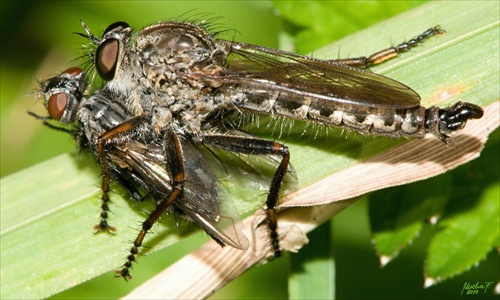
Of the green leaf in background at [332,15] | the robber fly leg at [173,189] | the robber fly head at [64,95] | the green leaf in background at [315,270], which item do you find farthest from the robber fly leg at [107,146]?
the green leaf in background at [332,15]

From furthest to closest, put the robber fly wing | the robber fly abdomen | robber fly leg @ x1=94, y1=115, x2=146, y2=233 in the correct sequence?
robber fly leg @ x1=94, y1=115, x2=146, y2=233
the robber fly wing
the robber fly abdomen

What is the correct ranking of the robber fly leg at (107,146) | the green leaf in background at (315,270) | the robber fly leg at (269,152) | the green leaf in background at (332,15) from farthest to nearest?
the green leaf in background at (332,15) < the green leaf in background at (315,270) < the robber fly leg at (107,146) < the robber fly leg at (269,152)

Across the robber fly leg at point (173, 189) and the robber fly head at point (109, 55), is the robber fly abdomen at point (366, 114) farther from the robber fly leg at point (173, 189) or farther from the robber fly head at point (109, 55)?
the robber fly head at point (109, 55)

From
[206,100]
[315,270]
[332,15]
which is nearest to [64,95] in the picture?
[206,100]

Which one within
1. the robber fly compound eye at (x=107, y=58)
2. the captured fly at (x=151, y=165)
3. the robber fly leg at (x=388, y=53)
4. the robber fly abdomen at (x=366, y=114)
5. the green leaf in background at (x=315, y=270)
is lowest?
the green leaf in background at (x=315, y=270)

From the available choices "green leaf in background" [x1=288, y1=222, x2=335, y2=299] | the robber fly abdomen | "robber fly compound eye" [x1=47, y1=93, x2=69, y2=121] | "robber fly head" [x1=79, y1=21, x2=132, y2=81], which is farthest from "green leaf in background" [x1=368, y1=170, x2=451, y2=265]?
"robber fly compound eye" [x1=47, y1=93, x2=69, y2=121]

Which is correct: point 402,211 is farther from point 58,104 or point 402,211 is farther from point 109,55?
point 58,104

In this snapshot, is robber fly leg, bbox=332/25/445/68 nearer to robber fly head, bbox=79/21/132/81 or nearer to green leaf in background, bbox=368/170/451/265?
green leaf in background, bbox=368/170/451/265

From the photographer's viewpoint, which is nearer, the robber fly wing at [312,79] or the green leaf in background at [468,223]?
the robber fly wing at [312,79]

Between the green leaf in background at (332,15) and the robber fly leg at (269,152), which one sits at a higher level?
the green leaf in background at (332,15)
